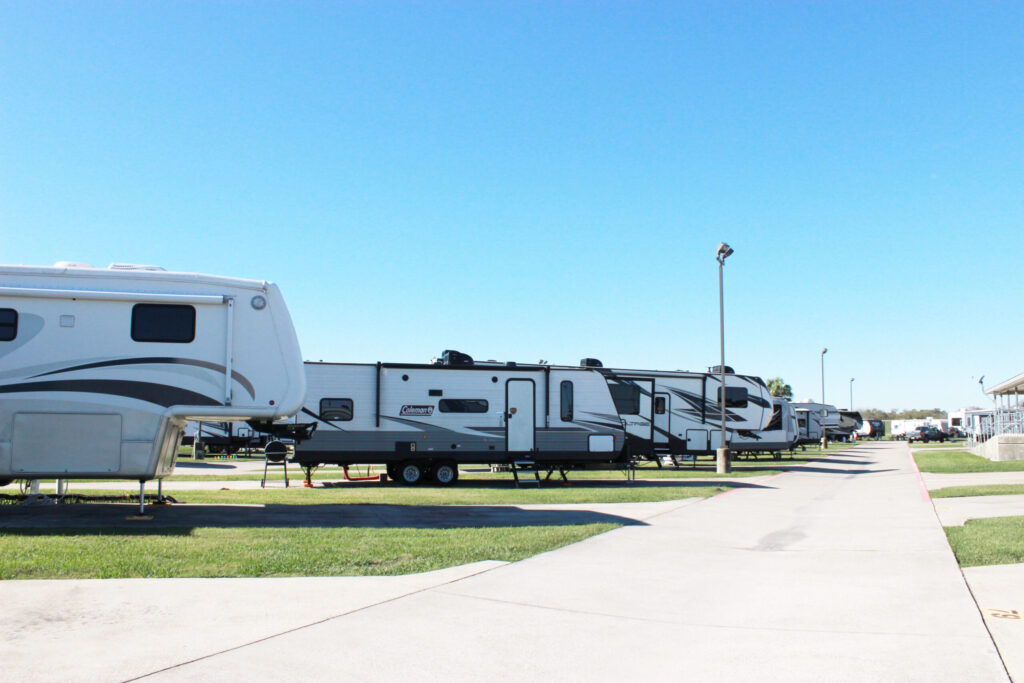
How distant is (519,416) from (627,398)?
15.4ft

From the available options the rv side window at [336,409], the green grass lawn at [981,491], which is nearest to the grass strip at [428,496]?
the rv side window at [336,409]

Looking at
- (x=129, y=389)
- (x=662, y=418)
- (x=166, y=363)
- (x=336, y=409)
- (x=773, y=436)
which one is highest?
(x=166, y=363)

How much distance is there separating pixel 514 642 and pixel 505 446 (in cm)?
1545

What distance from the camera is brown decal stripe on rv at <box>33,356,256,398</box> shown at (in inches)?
473

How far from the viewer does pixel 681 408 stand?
87.2 feet

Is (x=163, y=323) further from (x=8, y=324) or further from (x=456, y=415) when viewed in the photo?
(x=456, y=415)

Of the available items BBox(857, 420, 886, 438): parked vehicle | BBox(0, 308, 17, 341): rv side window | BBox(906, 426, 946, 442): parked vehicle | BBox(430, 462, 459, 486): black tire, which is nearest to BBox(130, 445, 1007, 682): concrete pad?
BBox(0, 308, 17, 341): rv side window

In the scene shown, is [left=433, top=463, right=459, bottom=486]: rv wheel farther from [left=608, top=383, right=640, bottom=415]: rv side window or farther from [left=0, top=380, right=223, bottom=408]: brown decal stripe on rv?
[left=0, top=380, right=223, bottom=408]: brown decal stripe on rv

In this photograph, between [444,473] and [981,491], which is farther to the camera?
[444,473]

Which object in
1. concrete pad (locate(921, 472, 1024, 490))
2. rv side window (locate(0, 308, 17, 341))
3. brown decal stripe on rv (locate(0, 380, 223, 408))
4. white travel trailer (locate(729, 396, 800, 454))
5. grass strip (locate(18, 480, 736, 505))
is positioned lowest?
grass strip (locate(18, 480, 736, 505))

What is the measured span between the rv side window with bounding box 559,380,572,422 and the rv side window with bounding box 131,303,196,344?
1097cm

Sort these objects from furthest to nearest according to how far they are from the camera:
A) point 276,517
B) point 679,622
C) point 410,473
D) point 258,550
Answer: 1. point 410,473
2. point 276,517
3. point 258,550
4. point 679,622

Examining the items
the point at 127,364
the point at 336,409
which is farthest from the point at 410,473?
the point at 127,364

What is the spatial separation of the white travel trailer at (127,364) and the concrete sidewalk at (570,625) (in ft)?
17.7
